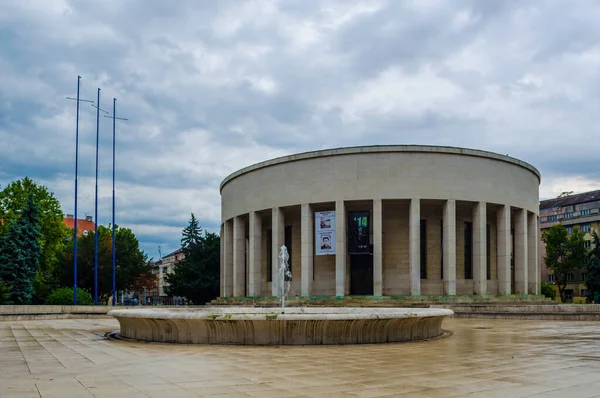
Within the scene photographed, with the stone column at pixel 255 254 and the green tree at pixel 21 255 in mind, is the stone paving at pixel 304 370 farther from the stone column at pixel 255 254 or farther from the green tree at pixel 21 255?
the green tree at pixel 21 255

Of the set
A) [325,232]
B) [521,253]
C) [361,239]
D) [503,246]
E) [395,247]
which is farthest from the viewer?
[521,253]

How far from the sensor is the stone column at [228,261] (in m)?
44.7

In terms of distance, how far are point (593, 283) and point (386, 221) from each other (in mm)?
32880

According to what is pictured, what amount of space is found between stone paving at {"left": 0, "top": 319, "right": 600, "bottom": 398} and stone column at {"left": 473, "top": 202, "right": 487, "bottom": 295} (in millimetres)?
22768

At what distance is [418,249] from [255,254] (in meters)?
11.2

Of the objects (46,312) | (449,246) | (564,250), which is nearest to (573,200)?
(564,250)

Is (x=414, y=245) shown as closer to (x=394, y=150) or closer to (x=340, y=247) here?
(x=340, y=247)

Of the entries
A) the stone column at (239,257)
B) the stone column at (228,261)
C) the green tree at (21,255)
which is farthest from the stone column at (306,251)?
the green tree at (21,255)

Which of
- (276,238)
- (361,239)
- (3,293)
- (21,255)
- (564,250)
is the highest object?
(276,238)

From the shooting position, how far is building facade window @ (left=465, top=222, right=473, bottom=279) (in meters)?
37.6

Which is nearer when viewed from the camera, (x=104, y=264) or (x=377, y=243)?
(x=377, y=243)

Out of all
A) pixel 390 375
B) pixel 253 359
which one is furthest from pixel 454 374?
pixel 253 359

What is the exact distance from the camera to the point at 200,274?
173ft

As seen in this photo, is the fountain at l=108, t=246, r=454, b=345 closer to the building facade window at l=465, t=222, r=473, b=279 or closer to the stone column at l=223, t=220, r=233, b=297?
the building facade window at l=465, t=222, r=473, b=279
